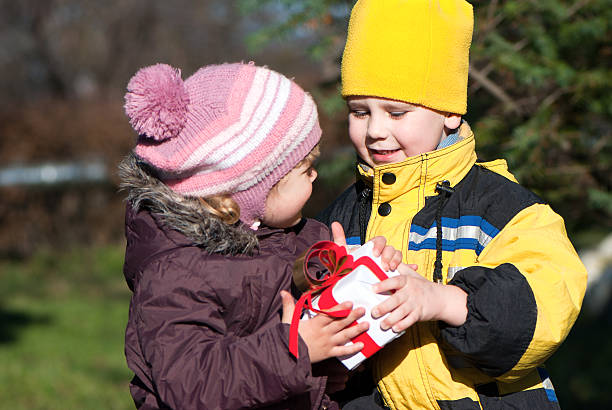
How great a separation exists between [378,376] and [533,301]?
20.6 inches

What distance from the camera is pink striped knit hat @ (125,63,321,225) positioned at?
2020 mm

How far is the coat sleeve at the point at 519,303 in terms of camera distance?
187 cm

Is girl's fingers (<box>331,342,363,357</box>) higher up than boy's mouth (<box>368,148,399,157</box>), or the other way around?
boy's mouth (<box>368,148,399,157</box>)

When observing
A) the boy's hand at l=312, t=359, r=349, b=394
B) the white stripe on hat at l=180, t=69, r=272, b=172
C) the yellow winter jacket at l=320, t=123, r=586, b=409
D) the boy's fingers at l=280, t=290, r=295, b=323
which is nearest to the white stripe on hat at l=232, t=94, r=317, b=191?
the white stripe on hat at l=180, t=69, r=272, b=172

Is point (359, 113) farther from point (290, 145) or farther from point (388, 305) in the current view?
point (388, 305)

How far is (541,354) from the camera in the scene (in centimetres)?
191

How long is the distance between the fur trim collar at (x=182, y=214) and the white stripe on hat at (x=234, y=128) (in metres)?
0.11

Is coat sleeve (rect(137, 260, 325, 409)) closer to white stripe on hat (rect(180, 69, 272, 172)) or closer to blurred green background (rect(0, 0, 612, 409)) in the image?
white stripe on hat (rect(180, 69, 272, 172))

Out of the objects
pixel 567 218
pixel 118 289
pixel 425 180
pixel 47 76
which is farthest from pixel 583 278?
pixel 47 76

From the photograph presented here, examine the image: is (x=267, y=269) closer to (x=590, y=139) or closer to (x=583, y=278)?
(x=583, y=278)

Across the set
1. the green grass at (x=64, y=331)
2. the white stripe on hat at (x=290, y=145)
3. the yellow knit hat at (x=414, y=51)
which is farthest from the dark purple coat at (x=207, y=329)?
the green grass at (x=64, y=331)

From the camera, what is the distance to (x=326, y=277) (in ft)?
6.54

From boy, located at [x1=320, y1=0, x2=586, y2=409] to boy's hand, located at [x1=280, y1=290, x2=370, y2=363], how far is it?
0.11 metres

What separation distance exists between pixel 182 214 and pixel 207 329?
1.12 feet
